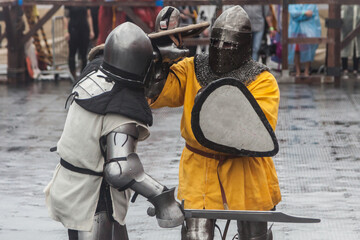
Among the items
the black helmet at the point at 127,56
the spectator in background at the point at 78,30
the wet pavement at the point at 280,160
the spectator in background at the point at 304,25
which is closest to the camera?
the black helmet at the point at 127,56

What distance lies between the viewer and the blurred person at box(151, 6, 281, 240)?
4.53 meters

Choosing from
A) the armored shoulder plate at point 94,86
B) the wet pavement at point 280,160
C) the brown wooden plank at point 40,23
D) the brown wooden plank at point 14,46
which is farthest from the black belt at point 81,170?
the brown wooden plank at point 14,46

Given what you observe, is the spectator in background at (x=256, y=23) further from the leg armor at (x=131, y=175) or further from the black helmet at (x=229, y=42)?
the leg armor at (x=131, y=175)

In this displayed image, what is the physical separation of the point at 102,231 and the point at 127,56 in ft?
2.79

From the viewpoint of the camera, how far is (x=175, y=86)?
461 centimetres

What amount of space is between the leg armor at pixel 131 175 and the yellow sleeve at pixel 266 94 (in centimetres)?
81

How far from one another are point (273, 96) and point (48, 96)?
8102 mm

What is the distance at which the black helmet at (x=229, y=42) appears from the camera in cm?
455

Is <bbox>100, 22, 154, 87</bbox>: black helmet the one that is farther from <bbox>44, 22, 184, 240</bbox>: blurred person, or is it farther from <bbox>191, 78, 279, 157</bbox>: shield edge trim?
<bbox>191, 78, 279, 157</bbox>: shield edge trim

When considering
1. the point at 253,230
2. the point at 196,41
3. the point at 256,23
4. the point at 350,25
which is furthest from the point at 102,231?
the point at 350,25

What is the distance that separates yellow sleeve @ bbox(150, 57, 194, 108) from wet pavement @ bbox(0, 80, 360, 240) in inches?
55.5

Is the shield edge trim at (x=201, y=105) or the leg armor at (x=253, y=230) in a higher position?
the shield edge trim at (x=201, y=105)

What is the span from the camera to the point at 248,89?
446 cm

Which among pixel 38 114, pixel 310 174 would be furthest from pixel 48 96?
pixel 310 174
